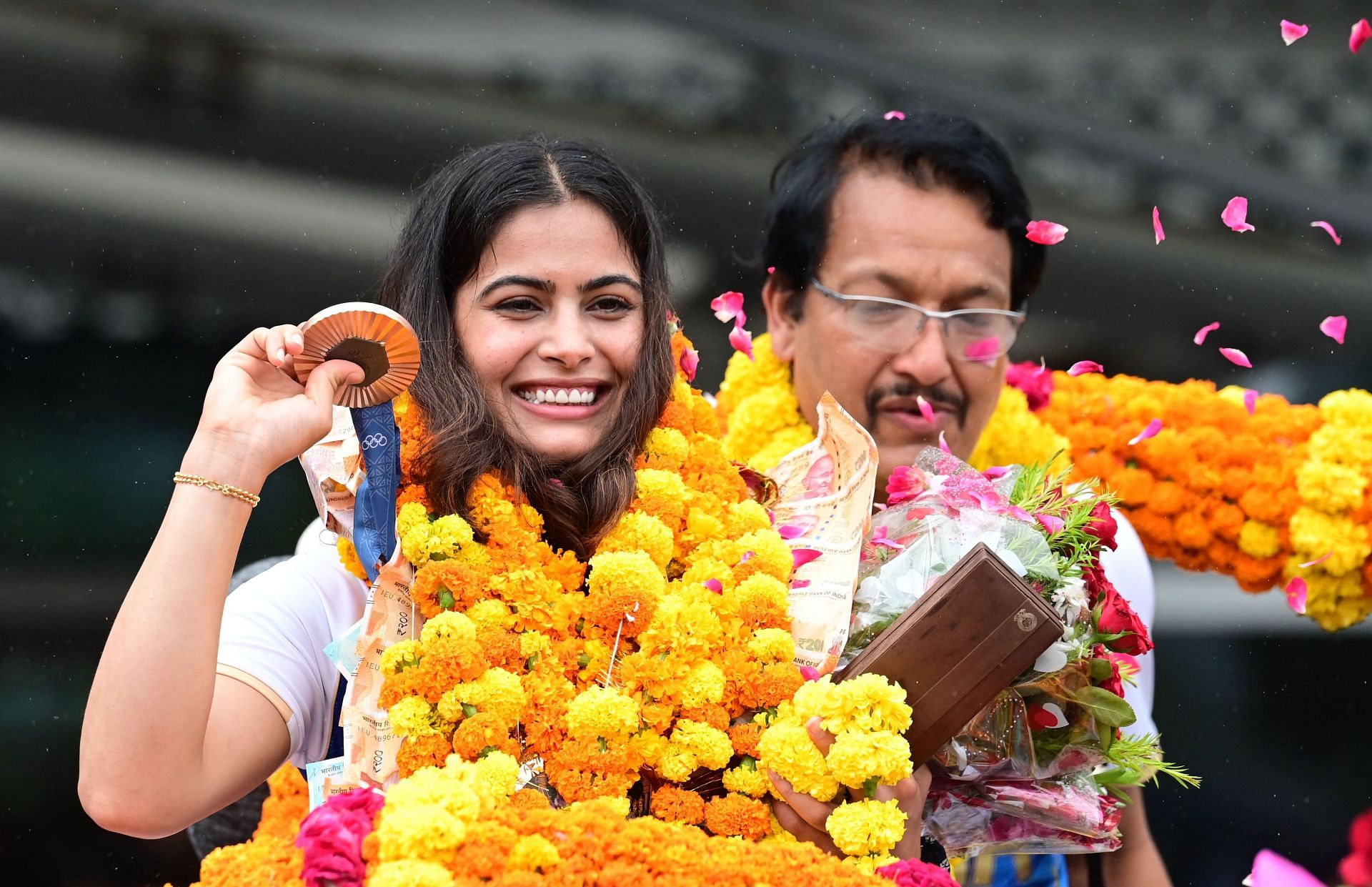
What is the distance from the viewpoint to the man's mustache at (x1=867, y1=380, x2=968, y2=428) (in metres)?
3.14

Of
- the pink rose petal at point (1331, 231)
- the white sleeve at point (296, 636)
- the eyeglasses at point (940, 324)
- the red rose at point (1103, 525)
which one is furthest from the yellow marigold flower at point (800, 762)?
the pink rose petal at point (1331, 231)

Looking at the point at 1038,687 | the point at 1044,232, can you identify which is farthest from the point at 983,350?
the point at 1038,687

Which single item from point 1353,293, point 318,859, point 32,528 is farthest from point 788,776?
point 1353,293

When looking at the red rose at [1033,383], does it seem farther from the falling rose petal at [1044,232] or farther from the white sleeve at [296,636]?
the white sleeve at [296,636]

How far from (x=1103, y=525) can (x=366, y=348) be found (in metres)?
1.35

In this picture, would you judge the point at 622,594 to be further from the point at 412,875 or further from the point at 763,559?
the point at 412,875

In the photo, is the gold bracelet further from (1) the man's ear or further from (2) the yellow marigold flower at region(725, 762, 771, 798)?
(1) the man's ear

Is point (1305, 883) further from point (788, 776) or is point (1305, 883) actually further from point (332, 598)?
point (332, 598)

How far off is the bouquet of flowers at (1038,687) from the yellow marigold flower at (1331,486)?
3.79 ft

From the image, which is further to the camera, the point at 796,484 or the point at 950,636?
the point at 796,484

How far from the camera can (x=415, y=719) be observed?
78.6 inches

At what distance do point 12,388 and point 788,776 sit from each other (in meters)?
3.19

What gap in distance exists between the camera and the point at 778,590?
7.40 feet

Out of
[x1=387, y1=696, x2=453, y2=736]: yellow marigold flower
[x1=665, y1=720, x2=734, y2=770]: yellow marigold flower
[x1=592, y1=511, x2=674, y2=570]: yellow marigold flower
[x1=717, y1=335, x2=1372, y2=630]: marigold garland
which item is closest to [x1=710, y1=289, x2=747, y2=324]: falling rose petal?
[x1=717, y1=335, x2=1372, y2=630]: marigold garland
